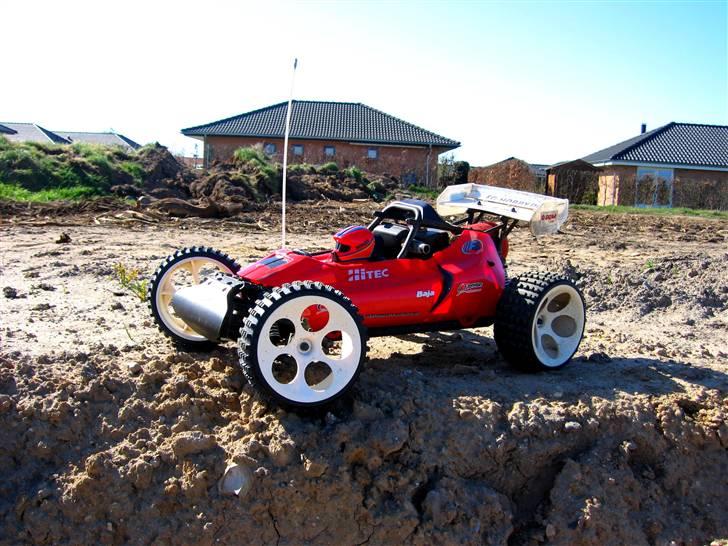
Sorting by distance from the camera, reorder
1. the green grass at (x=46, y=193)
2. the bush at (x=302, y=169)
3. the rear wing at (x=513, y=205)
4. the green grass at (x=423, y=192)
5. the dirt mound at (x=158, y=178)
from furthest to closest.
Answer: the green grass at (x=423, y=192) → the bush at (x=302, y=169) → the dirt mound at (x=158, y=178) → the green grass at (x=46, y=193) → the rear wing at (x=513, y=205)

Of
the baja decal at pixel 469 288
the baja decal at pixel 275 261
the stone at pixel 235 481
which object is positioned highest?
the baja decal at pixel 275 261

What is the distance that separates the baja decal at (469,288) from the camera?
5512 millimetres

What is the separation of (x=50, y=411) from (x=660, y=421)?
3.88 metres

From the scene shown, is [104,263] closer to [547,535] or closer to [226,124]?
[547,535]

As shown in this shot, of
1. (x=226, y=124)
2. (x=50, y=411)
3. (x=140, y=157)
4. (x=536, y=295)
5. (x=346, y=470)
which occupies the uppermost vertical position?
(x=226, y=124)

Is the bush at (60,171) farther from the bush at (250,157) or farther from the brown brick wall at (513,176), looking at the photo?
the brown brick wall at (513,176)

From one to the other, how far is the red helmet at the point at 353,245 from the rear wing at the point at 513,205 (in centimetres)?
124

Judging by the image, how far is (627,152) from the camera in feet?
114

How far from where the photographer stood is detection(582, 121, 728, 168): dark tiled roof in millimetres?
34812

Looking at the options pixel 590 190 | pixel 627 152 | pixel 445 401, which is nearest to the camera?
pixel 445 401

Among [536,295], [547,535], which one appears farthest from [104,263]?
[547,535]

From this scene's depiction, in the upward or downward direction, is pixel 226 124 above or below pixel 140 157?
above

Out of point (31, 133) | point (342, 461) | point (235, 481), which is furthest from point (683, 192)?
point (31, 133)

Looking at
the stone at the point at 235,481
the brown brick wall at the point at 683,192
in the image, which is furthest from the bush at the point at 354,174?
the stone at the point at 235,481
